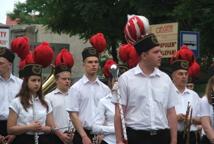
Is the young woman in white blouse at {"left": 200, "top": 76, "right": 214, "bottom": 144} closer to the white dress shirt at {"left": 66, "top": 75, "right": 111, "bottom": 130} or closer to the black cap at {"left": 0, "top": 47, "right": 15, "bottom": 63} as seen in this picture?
the white dress shirt at {"left": 66, "top": 75, "right": 111, "bottom": 130}

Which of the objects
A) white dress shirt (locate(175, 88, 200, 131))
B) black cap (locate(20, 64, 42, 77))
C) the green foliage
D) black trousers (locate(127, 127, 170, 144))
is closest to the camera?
black trousers (locate(127, 127, 170, 144))

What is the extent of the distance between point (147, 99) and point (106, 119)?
214cm

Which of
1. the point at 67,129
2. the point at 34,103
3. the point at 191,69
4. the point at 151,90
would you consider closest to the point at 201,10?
the point at 191,69

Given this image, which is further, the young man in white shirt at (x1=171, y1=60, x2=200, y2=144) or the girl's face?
the young man in white shirt at (x1=171, y1=60, x2=200, y2=144)

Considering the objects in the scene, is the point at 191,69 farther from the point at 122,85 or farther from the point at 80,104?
the point at 122,85

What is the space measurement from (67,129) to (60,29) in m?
14.7

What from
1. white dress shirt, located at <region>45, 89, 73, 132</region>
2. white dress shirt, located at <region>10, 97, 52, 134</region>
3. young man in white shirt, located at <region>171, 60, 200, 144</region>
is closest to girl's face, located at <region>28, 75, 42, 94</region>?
white dress shirt, located at <region>10, 97, 52, 134</region>

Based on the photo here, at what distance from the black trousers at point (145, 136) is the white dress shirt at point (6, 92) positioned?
2801 millimetres

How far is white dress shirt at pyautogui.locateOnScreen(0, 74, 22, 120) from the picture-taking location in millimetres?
9727

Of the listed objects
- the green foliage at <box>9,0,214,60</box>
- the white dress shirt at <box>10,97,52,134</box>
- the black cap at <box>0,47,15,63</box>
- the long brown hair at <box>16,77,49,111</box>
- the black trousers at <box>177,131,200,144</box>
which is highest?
the green foliage at <box>9,0,214,60</box>

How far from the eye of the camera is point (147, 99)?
24.2ft

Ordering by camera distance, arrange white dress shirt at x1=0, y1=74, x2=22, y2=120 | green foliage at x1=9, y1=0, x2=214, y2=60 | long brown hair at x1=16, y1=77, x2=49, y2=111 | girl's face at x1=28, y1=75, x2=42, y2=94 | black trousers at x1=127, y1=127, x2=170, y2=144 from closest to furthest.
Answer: black trousers at x1=127, y1=127, x2=170, y2=144 → long brown hair at x1=16, y1=77, x2=49, y2=111 → girl's face at x1=28, y1=75, x2=42, y2=94 → white dress shirt at x1=0, y1=74, x2=22, y2=120 → green foliage at x1=9, y1=0, x2=214, y2=60

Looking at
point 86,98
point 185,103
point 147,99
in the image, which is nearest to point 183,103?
point 185,103

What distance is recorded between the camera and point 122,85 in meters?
7.36
